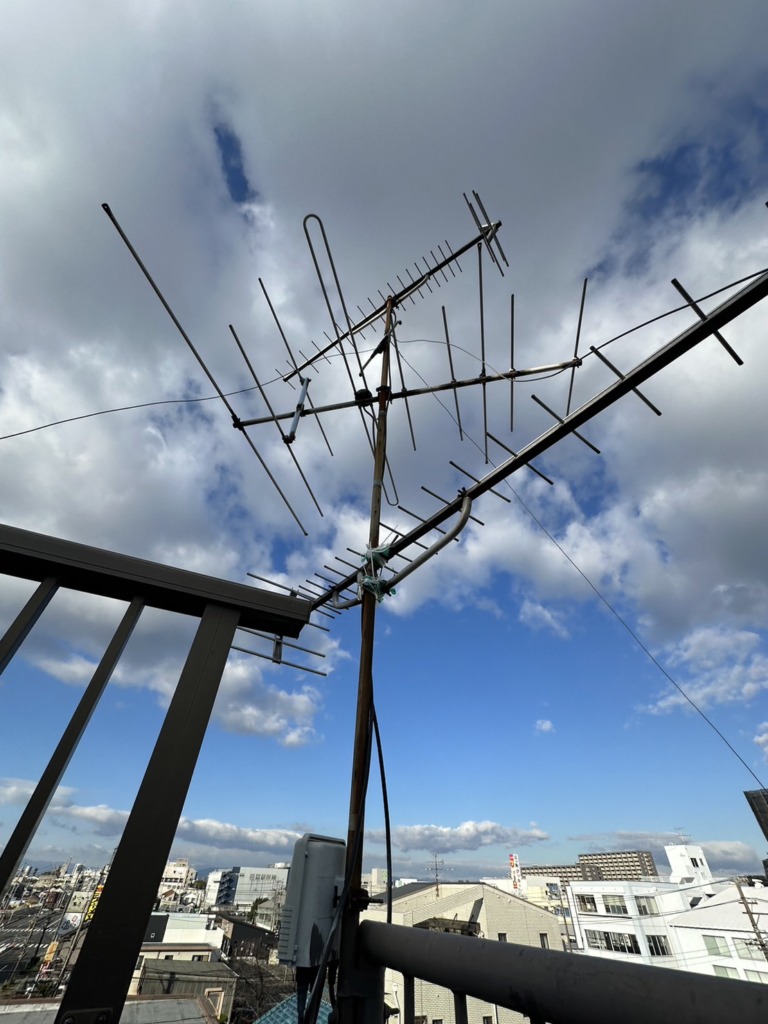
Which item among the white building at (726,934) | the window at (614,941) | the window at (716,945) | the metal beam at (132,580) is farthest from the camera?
the window at (614,941)

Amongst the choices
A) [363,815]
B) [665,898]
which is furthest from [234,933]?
[363,815]

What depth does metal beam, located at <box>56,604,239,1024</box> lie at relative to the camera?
0.88 metres

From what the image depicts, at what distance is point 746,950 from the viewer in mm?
22641

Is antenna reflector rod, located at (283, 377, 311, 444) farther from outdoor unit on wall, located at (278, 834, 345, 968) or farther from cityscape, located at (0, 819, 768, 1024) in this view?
cityscape, located at (0, 819, 768, 1024)

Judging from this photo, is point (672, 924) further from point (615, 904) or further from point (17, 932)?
point (17, 932)

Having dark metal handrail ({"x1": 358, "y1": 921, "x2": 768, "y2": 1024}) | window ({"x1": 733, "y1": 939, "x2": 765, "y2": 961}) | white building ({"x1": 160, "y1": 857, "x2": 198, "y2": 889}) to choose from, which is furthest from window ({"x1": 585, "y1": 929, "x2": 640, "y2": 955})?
white building ({"x1": 160, "y1": 857, "x2": 198, "y2": 889})

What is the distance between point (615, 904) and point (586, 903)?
7.75 feet

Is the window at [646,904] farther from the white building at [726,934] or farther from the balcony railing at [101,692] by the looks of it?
the balcony railing at [101,692]

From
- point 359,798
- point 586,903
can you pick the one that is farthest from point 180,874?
point 359,798

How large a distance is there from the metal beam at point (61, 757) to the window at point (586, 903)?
4164cm

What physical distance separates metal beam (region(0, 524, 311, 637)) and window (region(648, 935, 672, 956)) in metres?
38.5

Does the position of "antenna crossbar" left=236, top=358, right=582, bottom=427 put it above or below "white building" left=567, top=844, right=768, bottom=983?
above

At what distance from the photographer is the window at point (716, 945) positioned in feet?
77.3

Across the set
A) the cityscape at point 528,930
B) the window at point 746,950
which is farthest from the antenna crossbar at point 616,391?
the window at point 746,950
